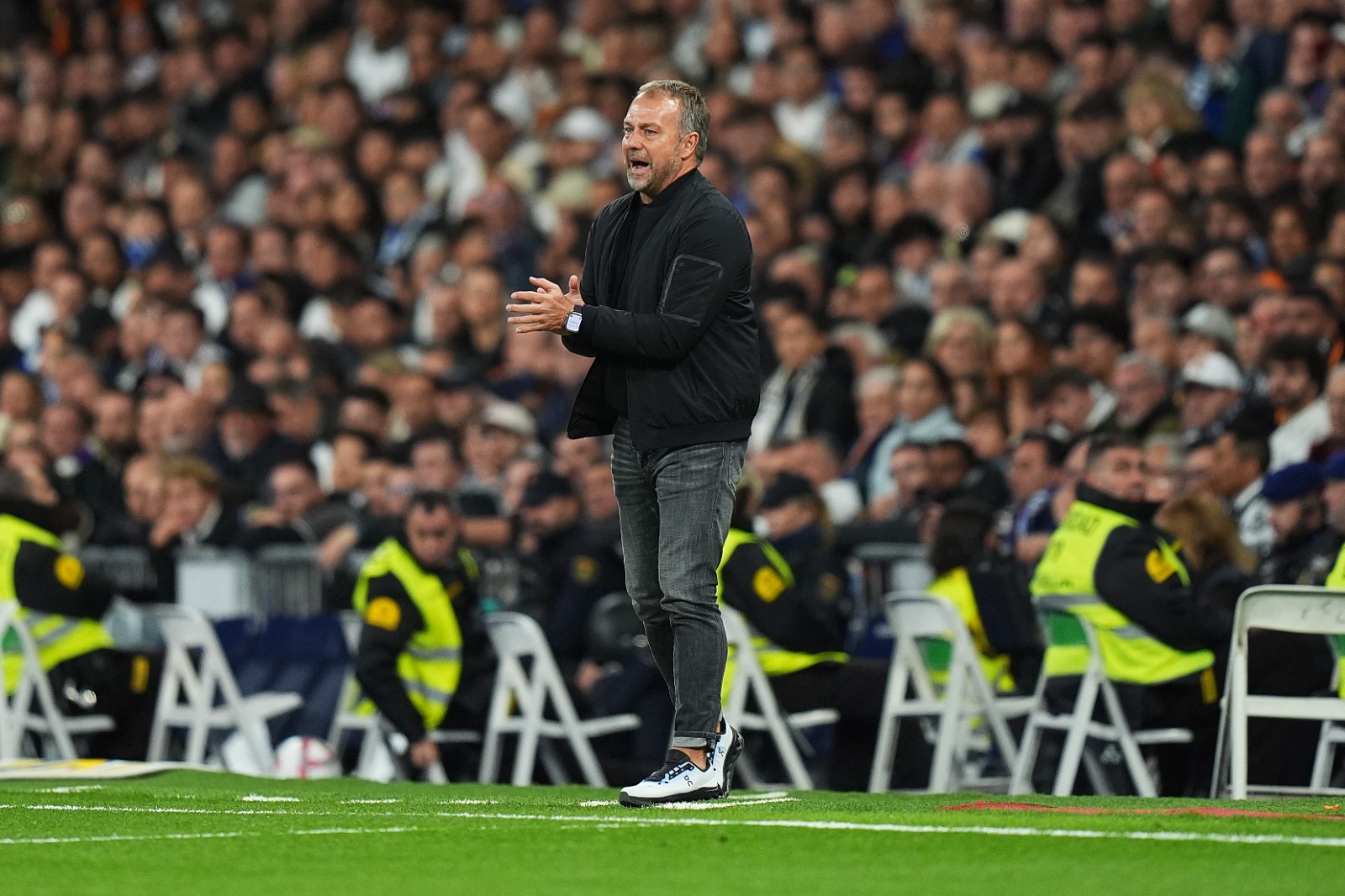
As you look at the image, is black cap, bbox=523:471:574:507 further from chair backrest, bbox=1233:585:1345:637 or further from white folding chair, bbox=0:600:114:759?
chair backrest, bbox=1233:585:1345:637

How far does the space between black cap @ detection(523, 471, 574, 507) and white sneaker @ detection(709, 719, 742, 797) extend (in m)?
5.12

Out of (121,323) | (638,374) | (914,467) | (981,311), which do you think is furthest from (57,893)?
(121,323)

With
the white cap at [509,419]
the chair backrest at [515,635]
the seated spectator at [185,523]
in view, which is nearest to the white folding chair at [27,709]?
the seated spectator at [185,523]

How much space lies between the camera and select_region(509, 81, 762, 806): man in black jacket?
7.05m

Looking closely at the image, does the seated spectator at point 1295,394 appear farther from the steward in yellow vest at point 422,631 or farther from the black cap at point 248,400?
the black cap at point 248,400

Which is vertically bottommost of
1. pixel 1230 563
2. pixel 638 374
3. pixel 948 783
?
pixel 948 783

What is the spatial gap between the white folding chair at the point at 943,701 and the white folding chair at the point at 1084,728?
28 cm

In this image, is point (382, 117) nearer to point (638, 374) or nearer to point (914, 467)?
point (914, 467)

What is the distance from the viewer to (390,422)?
1505cm

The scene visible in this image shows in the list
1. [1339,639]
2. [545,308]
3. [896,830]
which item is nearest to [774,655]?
[1339,639]

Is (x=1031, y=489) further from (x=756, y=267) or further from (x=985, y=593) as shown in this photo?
(x=756, y=267)

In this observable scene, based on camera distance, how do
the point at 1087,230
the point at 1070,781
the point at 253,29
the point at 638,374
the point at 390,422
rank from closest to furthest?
the point at 638,374 < the point at 1070,781 < the point at 1087,230 < the point at 390,422 < the point at 253,29

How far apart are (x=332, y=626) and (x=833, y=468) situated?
9.36 ft

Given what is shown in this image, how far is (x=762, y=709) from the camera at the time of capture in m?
10.8
